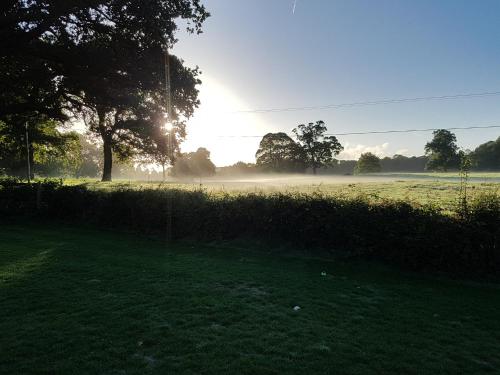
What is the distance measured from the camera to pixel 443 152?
83.6 m

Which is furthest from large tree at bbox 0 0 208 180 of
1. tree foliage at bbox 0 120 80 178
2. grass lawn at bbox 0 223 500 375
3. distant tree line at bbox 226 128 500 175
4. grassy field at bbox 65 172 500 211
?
distant tree line at bbox 226 128 500 175

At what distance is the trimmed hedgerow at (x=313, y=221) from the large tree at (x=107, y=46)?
512 centimetres

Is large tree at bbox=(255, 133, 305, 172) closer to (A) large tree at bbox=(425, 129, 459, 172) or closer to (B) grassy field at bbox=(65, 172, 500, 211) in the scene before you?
(A) large tree at bbox=(425, 129, 459, 172)

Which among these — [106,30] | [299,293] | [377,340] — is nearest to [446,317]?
[377,340]

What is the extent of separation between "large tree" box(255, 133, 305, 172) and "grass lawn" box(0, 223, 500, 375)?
77760 millimetres

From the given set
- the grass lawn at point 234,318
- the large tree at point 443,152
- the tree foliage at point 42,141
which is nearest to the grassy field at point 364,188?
the grass lawn at point 234,318

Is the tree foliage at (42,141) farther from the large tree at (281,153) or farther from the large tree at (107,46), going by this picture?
the large tree at (281,153)

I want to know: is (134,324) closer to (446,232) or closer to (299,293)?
(299,293)

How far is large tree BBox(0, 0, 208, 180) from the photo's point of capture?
14609 millimetres

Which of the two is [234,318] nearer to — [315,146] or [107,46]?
[107,46]

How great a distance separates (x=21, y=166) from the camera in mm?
70125

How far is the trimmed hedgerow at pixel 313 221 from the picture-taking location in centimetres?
903

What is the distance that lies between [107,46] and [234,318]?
52.2 feet

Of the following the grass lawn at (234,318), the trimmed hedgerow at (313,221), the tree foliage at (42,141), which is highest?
the tree foliage at (42,141)
